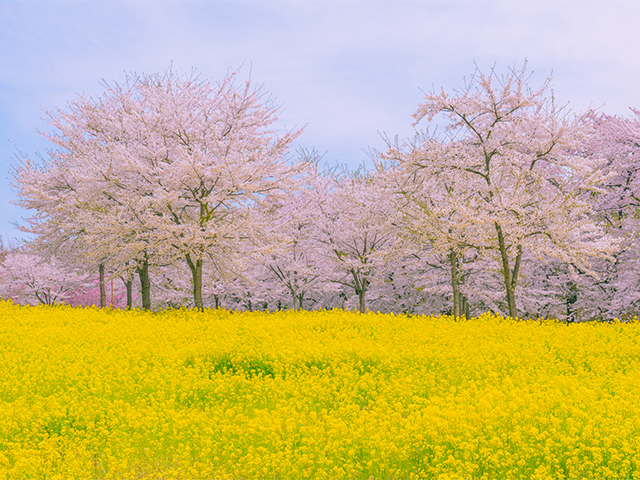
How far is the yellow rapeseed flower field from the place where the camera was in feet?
20.3

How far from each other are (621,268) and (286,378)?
2397 centimetres

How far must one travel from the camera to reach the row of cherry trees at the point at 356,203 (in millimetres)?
20031

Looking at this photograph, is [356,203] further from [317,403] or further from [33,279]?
[33,279]

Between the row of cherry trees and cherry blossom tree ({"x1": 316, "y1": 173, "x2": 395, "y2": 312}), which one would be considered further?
cherry blossom tree ({"x1": 316, "y1": 173, "x2": 395, "y2": 312})

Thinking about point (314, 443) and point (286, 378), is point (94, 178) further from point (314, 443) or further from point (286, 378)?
point (314, 443)

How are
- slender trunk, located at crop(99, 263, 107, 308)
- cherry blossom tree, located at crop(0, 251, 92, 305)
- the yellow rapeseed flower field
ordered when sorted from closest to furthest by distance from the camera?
1. the yellow rapeseed flower field
2. slender trunk, located at crop(99, 263, 107, 308)
3. cherry blossom tree, located at crop(0, 251, 92, 305)


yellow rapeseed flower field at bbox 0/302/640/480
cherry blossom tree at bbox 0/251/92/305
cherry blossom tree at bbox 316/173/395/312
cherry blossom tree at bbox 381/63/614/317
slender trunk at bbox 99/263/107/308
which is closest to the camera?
yellow rapeseed flower field at bbox 0/302/640/480

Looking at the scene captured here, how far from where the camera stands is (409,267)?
2977 centimetres

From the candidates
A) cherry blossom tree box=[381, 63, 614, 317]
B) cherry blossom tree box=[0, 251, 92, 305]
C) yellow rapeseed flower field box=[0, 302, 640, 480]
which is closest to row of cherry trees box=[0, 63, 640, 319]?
cherry blossom tree box=[381, 63, 614, 317]

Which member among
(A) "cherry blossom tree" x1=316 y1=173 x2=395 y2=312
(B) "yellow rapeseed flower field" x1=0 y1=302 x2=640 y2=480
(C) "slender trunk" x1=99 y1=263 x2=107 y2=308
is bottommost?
(B) "yellow rapeseed flower field" x1=0 y1=302 x2=640 y2=480

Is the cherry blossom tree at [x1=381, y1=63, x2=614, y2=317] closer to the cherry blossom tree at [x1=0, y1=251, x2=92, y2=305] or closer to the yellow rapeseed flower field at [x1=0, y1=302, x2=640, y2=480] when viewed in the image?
the yellow rapeseed flower field at [x1=0, y1=302, x2=640, y2=480]

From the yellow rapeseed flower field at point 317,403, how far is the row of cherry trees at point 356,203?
6.28 m

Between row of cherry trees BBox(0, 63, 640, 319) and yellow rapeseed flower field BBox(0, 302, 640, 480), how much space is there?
20.6ft

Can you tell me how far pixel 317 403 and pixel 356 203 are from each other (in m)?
21.5
